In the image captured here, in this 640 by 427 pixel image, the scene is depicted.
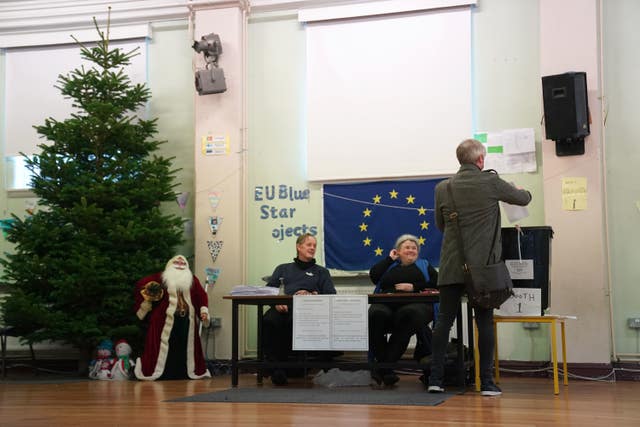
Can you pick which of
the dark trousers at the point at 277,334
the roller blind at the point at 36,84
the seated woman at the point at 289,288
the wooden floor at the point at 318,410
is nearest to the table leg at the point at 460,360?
the wooden floor at the point at 318,410

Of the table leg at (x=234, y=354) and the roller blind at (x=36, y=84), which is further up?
the roller blind at (x=36, y=84)

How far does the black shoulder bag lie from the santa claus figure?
2650mm

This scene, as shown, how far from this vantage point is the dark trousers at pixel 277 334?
5.64 m

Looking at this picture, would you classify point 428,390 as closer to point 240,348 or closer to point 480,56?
point 240,348

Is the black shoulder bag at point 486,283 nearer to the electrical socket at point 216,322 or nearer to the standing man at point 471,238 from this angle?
the standing man at point 471,238

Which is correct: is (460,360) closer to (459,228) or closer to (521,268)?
(521,268)

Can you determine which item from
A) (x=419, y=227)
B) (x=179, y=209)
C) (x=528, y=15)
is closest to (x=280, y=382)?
(x=419, y=227)

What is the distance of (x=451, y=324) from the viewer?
4422mm

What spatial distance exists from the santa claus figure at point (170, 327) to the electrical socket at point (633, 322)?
327 cm

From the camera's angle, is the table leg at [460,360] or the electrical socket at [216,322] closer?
the table leg at [460,360]

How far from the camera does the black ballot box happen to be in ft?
16.0

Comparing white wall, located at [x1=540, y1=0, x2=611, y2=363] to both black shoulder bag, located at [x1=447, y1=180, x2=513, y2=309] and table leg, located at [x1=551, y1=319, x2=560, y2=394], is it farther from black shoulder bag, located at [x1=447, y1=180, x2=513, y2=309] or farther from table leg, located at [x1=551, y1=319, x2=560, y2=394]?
black shoulder bag, located at [x1=447, y1=180, x2=513, y2=309]

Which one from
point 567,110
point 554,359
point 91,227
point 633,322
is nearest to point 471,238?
point 554,359

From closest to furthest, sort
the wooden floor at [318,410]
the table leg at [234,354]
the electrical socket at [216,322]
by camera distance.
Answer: the wooden floor at [318,410]
the table leg at [234,354]
the electrical socket at [216,322]
